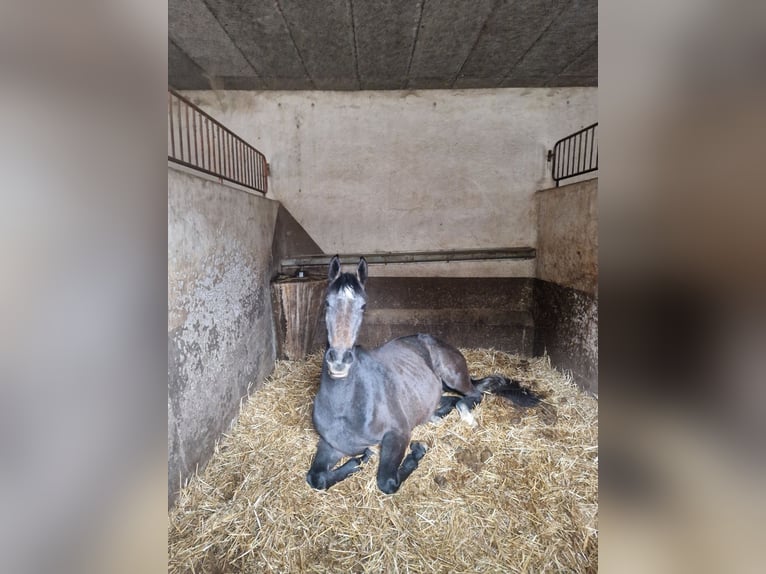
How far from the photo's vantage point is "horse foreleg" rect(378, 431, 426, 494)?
1890mm

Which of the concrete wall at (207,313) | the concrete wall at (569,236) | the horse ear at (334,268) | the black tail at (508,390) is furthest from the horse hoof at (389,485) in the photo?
the concrete wall at (569,236)

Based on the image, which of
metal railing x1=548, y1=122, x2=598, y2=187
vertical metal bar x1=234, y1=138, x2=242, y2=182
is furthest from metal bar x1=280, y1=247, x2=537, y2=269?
vertical metal bar x1=234, y1=138, x2=242, y2=182

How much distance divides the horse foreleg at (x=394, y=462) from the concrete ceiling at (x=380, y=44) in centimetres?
266

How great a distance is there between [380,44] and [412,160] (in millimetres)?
1265

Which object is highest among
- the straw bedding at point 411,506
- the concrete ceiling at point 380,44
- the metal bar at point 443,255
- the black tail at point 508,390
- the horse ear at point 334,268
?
the concrete ceiling at point 380,44

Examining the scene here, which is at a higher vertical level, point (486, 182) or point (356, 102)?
point (356, 102)

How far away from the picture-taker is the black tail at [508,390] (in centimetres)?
281

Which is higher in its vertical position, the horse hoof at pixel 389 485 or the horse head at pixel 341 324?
the horse head at pixel 341 324

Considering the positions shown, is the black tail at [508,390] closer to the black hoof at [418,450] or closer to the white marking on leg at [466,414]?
the white marking on leg at [466,414]

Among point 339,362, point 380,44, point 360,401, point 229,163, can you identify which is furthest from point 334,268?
point 229,163
